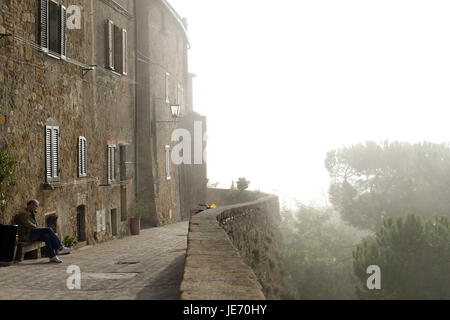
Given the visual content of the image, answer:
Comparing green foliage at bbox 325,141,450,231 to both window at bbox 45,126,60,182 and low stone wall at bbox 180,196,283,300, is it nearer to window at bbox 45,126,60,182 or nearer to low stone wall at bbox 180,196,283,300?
low stone wall at bbox 180,196,283,300

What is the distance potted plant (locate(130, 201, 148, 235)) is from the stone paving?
6.66 m

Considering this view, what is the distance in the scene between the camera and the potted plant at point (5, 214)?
9.02m

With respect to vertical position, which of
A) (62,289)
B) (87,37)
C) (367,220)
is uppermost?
(87,37)

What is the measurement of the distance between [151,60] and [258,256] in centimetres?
988

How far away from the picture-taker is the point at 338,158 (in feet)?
133

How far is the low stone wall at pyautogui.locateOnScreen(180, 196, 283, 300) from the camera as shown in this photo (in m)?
4.12

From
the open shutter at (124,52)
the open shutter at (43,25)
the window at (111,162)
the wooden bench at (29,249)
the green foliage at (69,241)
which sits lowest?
the green foliage at (69,241)

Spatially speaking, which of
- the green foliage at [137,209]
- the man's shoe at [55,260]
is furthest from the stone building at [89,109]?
the man's shoe at [55,260]

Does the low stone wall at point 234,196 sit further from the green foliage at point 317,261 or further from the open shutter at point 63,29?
the open shutter at point 63,29

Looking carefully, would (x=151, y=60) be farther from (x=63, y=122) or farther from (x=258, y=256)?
(x=258, y=256)

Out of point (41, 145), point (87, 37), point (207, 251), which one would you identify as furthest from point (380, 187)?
point (207, 251)

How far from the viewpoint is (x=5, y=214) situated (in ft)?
32.2

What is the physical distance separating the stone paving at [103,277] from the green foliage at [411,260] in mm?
15288

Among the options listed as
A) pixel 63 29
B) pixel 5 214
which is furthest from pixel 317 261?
pixel 5 214
